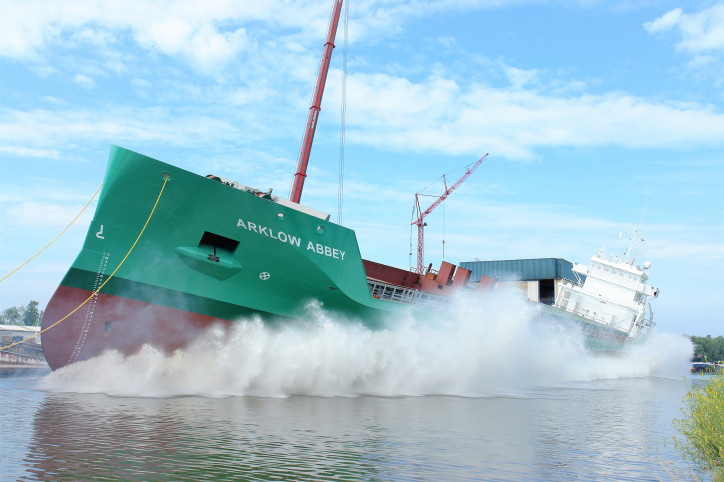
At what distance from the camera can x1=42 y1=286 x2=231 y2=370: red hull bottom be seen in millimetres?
13359

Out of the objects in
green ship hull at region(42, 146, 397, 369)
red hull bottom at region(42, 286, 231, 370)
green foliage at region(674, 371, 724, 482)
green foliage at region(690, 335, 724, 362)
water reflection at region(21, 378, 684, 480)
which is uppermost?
green ship hull at region(42, 146, 397, 369)

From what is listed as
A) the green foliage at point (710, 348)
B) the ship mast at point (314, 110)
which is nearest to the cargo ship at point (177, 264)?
the ship mast at point (314, 110)

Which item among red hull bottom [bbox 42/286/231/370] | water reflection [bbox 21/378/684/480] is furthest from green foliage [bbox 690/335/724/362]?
red hull bottom [bbox 42/286/231/370]

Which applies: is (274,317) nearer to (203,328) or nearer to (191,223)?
(203,328)

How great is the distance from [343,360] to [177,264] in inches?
229

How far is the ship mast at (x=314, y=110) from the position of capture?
2175cm

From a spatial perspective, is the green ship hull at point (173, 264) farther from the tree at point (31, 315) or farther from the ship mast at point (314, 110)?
the tree at point (31, 315)

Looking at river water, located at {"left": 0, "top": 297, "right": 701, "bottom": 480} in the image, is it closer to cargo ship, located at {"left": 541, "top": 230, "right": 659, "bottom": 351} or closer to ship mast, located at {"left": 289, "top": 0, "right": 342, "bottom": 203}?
ship mast, located at {"left": 289, "top": 0, "right": 342, "bottom": 203}

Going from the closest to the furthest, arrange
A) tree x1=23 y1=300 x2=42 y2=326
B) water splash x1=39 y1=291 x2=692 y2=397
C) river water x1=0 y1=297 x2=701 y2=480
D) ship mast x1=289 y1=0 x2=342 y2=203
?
river water x1=0 y1=297 x2=701 y2=480, water splash x1=39 y1=291 x2=692 y2=397, ship mast x1=289 y1=0 x2=342 y2=203, tree x1=23 y1=300 x2=42 y2=326

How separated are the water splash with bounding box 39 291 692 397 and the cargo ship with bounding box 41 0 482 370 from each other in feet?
1.63

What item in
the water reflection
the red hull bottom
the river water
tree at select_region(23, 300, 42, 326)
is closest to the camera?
the water reflection

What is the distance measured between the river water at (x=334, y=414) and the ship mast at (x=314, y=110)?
7.43m

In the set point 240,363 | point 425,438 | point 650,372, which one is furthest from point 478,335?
point 650,372

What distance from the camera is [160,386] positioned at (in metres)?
13.7
